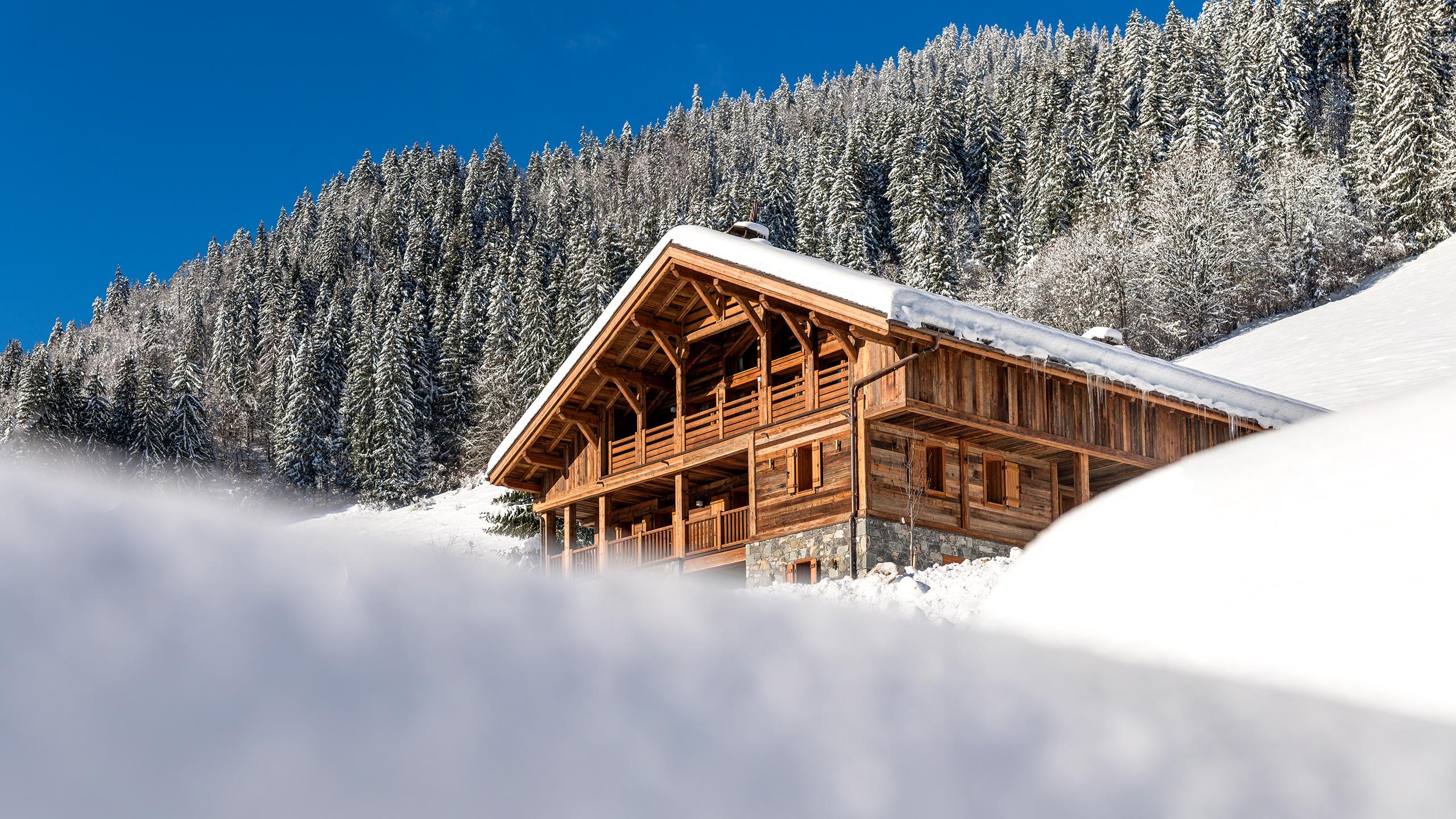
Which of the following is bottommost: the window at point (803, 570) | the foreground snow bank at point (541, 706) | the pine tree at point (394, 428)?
the foreground snow bank at point (541, 706)

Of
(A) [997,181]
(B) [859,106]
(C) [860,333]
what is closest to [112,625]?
(C) [860,333]

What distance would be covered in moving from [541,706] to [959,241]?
7588 cm

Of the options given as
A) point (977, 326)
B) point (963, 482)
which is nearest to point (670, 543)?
point (963, 482)

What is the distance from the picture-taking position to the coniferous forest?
174 ft

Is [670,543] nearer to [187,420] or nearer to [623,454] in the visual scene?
[623,454]

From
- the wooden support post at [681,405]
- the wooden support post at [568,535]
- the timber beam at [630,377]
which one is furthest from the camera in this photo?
the wooden support post at [568,535]

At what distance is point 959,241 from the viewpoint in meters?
76.0

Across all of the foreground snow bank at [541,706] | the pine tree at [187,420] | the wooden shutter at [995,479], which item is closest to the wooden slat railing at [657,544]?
the wooden shutter at [995,479]

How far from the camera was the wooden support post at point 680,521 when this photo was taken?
2423cm

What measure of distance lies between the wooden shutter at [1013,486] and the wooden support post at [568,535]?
10.3m

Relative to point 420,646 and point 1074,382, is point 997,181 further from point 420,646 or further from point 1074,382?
point 420,646

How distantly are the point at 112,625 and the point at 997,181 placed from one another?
78006 mm

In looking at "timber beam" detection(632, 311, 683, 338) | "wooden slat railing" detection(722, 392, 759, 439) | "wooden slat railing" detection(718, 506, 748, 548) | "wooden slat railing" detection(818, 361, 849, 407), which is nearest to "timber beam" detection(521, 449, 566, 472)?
"timber beam" detection(632, 311, 683, 338)

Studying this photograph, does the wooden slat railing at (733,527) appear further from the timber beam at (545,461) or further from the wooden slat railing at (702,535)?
the timber beam at (545,461)
